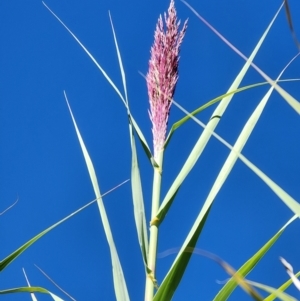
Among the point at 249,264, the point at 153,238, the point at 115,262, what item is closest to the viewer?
the point at 249,264

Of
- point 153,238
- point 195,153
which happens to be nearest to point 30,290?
point 153,238

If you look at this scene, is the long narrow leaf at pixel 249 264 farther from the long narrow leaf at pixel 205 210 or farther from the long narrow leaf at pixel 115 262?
the long narrow leaf at pixel 115 262

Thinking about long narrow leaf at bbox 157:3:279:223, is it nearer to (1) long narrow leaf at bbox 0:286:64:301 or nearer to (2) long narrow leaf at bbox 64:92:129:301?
(2) long narrow leaf at bbox 64:92:129:301

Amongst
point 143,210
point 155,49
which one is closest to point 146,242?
point 143,210

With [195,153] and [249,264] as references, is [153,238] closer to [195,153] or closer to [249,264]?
[195,153]

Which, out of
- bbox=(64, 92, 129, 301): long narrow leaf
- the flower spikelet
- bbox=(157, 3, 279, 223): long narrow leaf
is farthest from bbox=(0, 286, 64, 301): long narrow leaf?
the flower spikelet

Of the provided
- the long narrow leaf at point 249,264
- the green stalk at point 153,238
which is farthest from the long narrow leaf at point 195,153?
the long narrow leaf at point 249,264
